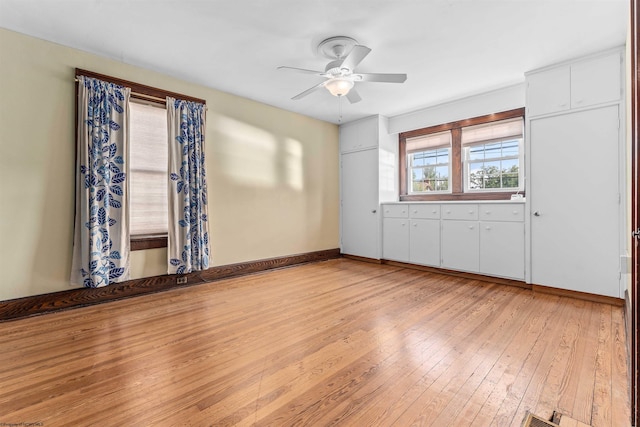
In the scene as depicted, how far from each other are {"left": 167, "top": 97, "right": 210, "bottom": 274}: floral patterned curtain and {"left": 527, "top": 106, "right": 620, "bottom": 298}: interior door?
4.18m

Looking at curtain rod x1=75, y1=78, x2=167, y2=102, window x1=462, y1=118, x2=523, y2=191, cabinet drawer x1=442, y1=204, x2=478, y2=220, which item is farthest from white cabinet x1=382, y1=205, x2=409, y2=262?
curtain rod x1=75, y1=78, x2=167, y2=102

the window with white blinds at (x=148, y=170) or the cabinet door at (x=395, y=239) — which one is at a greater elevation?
the window with white blinds at (x=148, y=170)

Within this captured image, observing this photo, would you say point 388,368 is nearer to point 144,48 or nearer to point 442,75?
point 442,75

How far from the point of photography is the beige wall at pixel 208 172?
2797mm

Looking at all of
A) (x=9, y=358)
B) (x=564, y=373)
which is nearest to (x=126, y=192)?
(x=9, y=358)

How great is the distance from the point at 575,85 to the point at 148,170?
200 inches

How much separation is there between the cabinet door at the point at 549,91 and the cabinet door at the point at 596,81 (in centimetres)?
6

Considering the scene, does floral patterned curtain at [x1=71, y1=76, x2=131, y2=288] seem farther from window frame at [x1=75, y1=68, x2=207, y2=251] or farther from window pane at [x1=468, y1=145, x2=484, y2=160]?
window pane at [x1=468, y1=145, x2=484, y2=160]

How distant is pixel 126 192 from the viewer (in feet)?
11.0

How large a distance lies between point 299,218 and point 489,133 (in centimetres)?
335

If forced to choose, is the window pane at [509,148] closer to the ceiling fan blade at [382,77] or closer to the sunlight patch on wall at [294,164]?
the ceiling fan blade at [382,77]

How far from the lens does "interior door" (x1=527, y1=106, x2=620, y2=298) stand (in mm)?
3127

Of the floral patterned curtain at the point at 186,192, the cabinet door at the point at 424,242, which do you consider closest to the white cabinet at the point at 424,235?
the cabinet door at the point at 424,242

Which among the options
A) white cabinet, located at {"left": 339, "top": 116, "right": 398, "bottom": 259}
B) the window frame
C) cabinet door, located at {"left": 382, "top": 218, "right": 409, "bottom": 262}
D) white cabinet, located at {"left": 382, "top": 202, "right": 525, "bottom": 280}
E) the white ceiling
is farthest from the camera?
white cabinet, located at {"left": 339, "top": 116, "right": 398, "bottom": 259}
